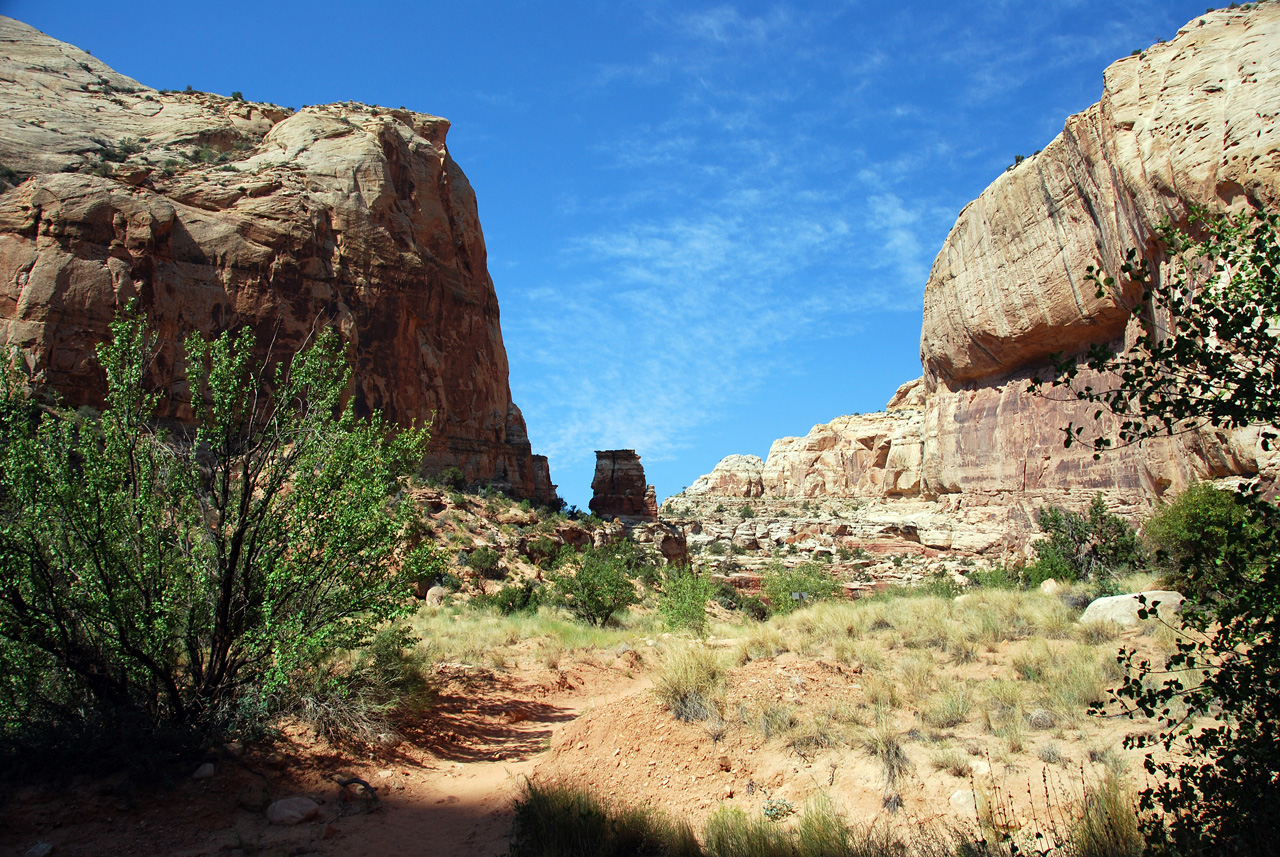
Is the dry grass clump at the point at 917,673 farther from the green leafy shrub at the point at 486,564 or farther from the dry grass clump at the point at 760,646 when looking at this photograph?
the green leafy shrub at the point at 486,564

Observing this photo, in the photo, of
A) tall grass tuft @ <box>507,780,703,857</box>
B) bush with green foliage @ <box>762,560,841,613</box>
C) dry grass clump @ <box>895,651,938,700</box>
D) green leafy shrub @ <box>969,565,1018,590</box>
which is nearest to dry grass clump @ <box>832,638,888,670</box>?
dry grass clump @ <box>895,651,938,700</box>

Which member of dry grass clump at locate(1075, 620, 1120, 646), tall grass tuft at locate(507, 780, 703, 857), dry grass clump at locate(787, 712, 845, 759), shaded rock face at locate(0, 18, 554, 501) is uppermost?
shaded rock face at locate(0, 18, 554, 501)

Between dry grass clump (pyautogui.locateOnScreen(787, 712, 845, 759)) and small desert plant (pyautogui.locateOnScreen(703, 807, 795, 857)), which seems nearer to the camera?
small desert plant (pyautogui.locateOnScreen(703, 807, 795, 857))

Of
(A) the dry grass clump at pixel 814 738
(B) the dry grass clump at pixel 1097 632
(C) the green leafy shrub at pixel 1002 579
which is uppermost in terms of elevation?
(B) the dry grass clump at pixel 1097 632

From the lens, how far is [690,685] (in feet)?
26.9

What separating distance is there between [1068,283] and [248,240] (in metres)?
40.1

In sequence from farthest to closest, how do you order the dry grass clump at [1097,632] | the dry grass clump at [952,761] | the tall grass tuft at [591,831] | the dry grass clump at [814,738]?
the dry grass clump at [1097,632]
the dry grass clump at [814,738]
the dry grass clump at [952,761]
the tall grass tuft at [591,831]

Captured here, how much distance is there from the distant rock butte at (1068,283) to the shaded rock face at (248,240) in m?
29.0

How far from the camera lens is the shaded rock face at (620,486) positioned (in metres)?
51.5

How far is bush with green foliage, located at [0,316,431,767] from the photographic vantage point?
599 cm

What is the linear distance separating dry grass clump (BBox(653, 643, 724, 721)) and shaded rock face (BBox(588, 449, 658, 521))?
42.0 meters

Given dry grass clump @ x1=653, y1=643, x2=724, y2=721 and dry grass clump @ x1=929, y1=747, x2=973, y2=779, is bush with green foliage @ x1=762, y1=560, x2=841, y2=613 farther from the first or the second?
dry grass clump @ x1=929, y1=747, x2=973, y2=779

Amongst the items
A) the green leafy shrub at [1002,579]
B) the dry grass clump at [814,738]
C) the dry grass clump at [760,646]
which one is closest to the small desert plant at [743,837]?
the dry grass clump at [814,738]

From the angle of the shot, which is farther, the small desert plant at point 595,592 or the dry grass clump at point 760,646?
the small desert plant at point 595,592
